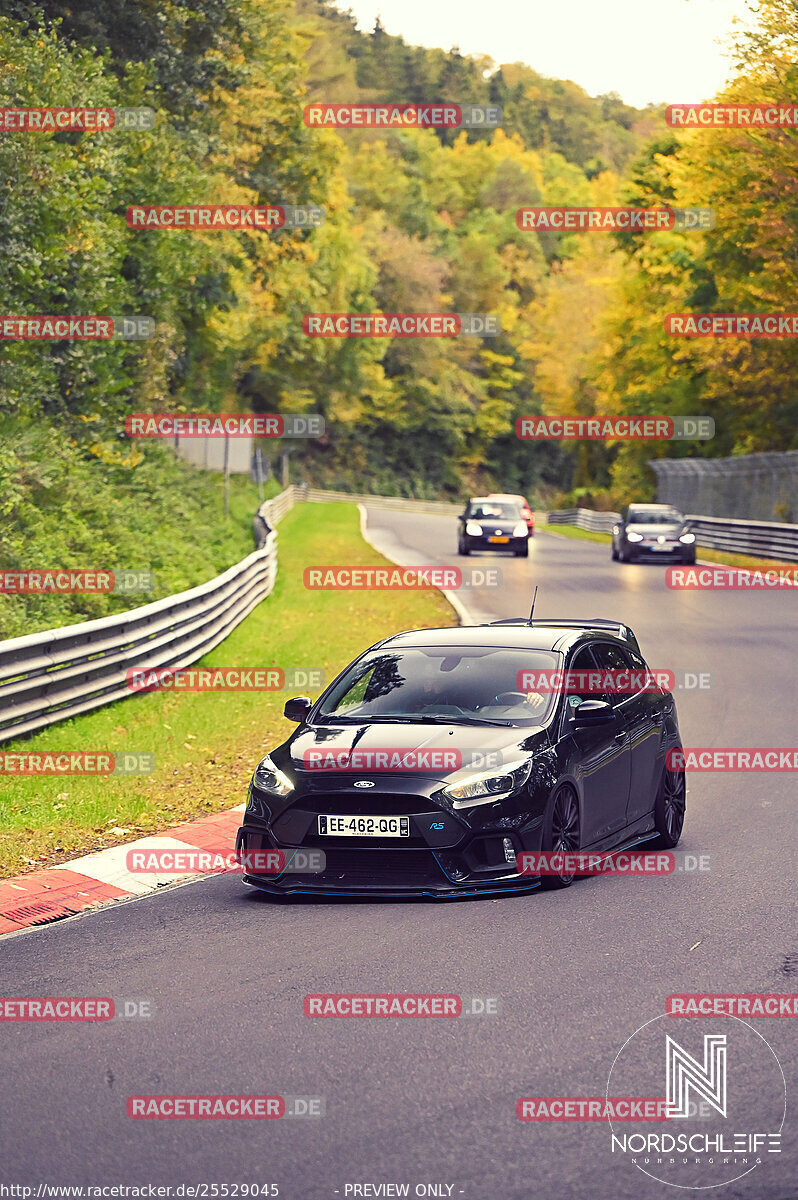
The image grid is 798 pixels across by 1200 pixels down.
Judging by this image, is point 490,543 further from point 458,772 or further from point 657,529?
point 458,772

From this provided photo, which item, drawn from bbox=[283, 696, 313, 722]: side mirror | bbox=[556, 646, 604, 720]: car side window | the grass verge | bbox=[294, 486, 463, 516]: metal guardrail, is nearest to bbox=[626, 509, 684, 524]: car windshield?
the grass verge

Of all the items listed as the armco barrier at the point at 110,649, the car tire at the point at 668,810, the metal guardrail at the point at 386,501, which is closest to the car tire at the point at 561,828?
the car tire at the point at 668,810

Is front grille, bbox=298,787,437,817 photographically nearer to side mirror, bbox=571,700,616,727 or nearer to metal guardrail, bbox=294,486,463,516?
side mirror, bbox=571,700,616,727

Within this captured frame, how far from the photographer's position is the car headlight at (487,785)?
8.23 metres

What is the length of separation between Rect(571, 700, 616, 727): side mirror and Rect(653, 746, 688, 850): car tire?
3.87ft

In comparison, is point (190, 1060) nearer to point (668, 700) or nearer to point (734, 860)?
point (734, 860)

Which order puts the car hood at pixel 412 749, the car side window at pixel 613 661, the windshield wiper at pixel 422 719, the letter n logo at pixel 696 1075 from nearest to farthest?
1. the letter n logo at pixel 696 1075
2. the car hood at pixel 412 749
3. the windshield wiper at pixel 422 719
4. the car side window at pixel 613 661

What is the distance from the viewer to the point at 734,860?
9586 millimetres

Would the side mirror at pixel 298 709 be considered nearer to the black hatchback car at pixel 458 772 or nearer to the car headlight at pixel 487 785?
the black hatchback car at pixel 458 772

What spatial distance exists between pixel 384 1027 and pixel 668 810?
4624 mm

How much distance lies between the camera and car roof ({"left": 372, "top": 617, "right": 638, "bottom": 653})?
32.4 ft

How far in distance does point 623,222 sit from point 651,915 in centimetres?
5447

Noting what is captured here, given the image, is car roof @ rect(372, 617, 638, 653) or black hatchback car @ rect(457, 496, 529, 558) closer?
car roof @ rect(372, 617, 638, 653)

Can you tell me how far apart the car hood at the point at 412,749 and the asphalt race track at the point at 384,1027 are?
0.75m
